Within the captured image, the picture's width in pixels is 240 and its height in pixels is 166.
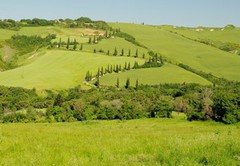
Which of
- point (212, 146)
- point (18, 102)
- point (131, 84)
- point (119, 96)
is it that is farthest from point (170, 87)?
point (212, 146)

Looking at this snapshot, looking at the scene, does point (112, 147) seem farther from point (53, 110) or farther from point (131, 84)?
point (131, 84)

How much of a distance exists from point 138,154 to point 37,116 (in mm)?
122741

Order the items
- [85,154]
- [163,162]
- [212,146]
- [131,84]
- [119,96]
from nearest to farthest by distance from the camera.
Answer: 1. [163,162]
2. [85,154]
3. [212,146]
4. [119,96]
5. [131,84]

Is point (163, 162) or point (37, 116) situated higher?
point (163, 162)

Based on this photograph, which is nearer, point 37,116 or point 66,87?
point 37,116

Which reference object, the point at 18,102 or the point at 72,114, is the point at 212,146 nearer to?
the point at 72,114

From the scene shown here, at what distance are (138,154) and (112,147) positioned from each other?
3.72ft

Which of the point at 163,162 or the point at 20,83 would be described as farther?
the point at 20,83

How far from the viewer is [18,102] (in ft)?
532

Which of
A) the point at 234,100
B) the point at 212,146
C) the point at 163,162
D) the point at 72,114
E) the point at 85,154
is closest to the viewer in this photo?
the point at 163,162

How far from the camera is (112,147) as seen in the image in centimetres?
1102

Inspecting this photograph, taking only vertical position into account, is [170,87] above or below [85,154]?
below

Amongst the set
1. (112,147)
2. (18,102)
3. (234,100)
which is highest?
(112,147)

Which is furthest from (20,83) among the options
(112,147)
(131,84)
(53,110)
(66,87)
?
(112,147)
